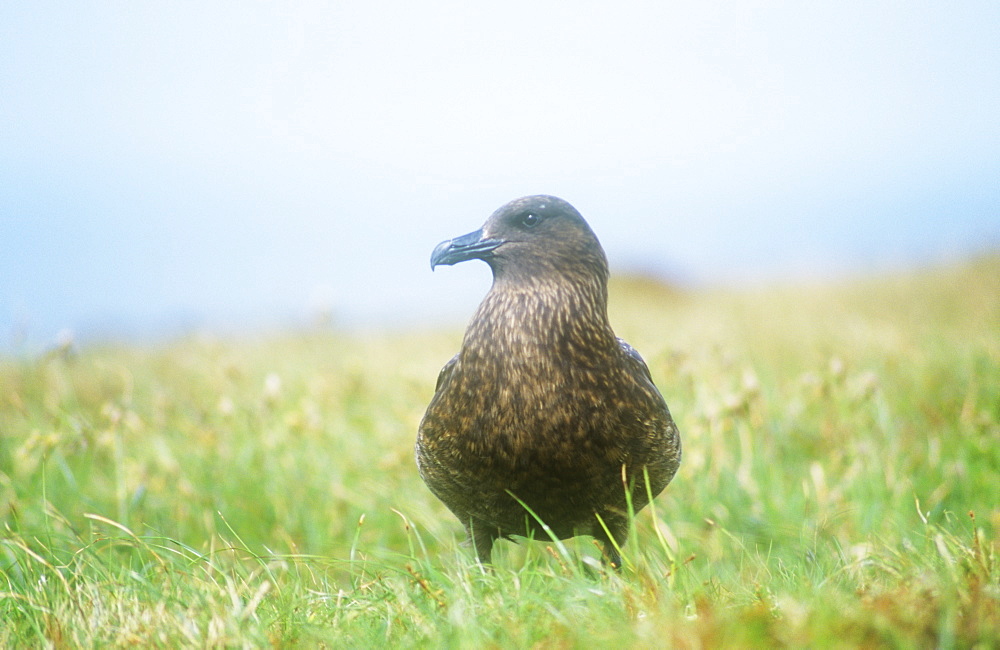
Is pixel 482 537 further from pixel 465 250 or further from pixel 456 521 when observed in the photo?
pixel 465 250

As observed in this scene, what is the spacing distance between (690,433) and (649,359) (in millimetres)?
1182

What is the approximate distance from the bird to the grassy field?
0.22 meters

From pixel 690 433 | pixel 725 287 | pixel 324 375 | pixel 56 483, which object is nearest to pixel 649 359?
pixel 690 433

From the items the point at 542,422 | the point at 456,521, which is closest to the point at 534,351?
the point at 542,422

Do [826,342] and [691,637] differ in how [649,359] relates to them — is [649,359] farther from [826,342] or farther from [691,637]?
[691,637]

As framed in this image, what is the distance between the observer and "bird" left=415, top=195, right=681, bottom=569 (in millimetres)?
2770

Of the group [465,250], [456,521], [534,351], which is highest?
[465,250]

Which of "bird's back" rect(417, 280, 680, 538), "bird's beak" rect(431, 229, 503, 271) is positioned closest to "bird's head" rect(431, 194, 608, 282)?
"bird's beak" rect(431, 229, 503, 271)

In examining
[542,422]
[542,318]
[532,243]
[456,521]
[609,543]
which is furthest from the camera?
[456,521]

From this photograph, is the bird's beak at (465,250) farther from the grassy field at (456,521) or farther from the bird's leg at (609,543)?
the bird's leg at (609,543)

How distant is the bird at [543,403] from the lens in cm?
277

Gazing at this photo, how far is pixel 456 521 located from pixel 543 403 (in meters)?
1.73

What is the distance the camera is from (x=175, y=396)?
19.5 ft

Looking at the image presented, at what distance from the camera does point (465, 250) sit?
3.13 m
